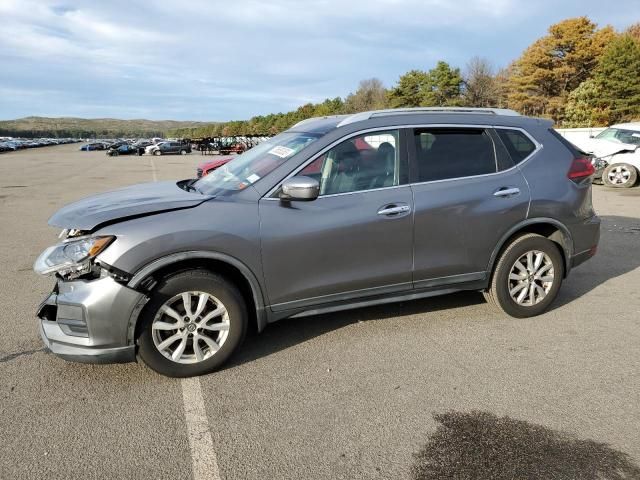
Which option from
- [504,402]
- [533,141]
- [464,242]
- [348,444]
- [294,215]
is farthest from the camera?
[533,141]

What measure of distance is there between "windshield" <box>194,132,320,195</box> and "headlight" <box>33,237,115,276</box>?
949 millimetres

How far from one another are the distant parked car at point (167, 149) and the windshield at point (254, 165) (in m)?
51.0

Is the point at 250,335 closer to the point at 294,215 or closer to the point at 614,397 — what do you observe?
the point at 294,215

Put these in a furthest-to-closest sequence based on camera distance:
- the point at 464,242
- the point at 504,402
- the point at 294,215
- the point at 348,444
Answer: the point at 464,242 → the point at 294,215 → the point at 504,402 → the point at 348,444

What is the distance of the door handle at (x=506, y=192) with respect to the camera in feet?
13.6

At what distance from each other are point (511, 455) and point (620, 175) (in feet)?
46.9

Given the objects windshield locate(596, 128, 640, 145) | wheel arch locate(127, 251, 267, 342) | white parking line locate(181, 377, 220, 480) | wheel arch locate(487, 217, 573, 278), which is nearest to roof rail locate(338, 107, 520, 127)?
wheel arch locate(487, 217, 573, 278)

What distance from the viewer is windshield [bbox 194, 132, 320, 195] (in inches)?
148

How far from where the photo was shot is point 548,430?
2.80 metres

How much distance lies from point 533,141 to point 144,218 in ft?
11.2

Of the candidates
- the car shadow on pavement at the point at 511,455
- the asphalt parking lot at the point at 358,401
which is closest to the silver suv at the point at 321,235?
the asphalt parking lot at the point at 358,401

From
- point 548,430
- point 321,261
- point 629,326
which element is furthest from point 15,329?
point 629,326

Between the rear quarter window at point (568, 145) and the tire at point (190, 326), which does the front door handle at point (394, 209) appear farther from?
the rear quarter window at point (568, 145)

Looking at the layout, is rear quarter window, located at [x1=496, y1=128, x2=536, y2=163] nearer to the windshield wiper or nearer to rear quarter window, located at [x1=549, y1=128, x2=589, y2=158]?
rear quarter window, located at [x1=549, y1=128, x2=589, y2=158]
